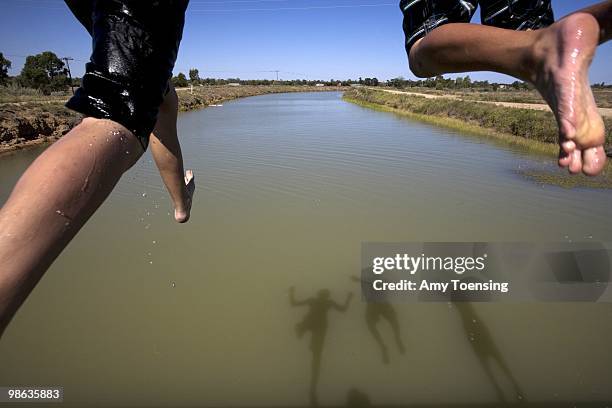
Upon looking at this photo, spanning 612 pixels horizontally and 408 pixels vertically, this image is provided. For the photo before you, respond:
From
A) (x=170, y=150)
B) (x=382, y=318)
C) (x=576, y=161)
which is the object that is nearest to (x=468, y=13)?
(x=576, y=161)

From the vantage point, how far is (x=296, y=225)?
5.38 meters

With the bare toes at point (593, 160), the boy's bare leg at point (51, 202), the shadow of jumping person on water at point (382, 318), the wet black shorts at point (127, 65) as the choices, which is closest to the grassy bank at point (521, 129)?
the shadow of jumping person on water at point (382, 318)

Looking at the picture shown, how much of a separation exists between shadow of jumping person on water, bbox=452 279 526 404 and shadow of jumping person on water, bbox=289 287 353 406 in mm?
1192

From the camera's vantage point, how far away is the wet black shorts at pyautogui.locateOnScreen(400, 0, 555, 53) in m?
1.26

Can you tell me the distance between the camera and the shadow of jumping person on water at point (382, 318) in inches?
120

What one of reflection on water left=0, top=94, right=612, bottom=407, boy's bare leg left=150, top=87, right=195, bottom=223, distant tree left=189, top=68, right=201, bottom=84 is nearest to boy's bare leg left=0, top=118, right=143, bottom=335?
boy's bare leg left=150, top=87, right=195, bottom=223

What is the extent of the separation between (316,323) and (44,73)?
169ft

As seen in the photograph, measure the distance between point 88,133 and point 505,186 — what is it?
8522 millimetres

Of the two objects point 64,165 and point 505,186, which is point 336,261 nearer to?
point 64,165

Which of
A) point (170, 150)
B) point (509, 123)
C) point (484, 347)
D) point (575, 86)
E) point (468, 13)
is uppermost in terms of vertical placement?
point (468, 13)

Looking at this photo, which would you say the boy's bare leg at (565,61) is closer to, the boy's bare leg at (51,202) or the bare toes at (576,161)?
the bare toes at (576,161)

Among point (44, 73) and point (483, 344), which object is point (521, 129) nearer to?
point (483, 344)

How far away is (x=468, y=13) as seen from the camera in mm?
1333

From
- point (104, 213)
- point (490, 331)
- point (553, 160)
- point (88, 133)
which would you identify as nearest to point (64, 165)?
point (88, 133)
